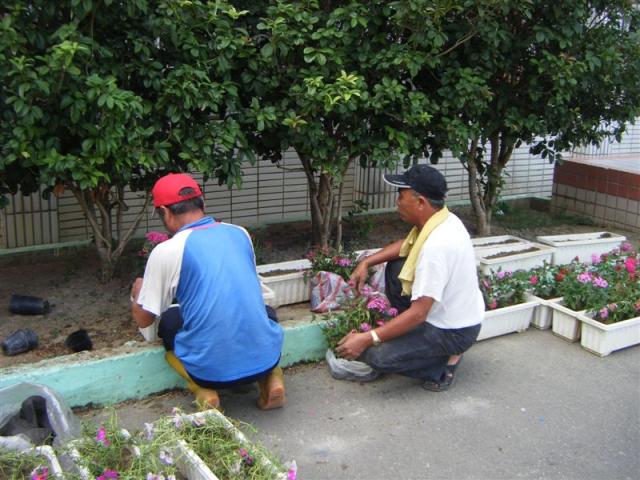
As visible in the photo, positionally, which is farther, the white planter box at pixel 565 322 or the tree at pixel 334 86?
the white planter box at pixel 565 322

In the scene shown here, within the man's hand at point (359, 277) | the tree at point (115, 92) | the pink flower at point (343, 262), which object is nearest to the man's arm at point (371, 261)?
the man's hand at point (359, 277)

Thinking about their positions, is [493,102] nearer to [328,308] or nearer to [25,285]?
[328,308]

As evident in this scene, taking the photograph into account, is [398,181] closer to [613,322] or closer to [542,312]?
[542,312]

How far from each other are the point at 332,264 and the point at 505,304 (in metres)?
1.42

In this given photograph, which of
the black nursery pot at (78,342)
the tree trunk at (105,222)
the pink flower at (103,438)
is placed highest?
the tree trunk at (105,222)

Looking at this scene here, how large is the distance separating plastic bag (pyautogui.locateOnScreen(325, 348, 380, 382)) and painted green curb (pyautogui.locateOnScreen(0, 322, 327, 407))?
0.99 meters

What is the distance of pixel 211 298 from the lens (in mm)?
3654

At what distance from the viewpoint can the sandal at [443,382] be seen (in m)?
4.44

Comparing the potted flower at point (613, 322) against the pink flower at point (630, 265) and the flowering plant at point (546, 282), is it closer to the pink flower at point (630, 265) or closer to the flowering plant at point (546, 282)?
the pink flower at point (630, 265)

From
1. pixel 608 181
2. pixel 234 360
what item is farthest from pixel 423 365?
pixel 608 181

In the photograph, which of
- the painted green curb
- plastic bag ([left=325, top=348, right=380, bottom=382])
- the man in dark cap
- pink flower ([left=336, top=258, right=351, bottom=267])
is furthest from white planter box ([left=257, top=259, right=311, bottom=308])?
the painted green curb

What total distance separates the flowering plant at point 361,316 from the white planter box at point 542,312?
1.42 m

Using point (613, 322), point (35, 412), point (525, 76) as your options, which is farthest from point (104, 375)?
point (525, 76)

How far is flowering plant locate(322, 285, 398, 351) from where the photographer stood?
4.58 meters
